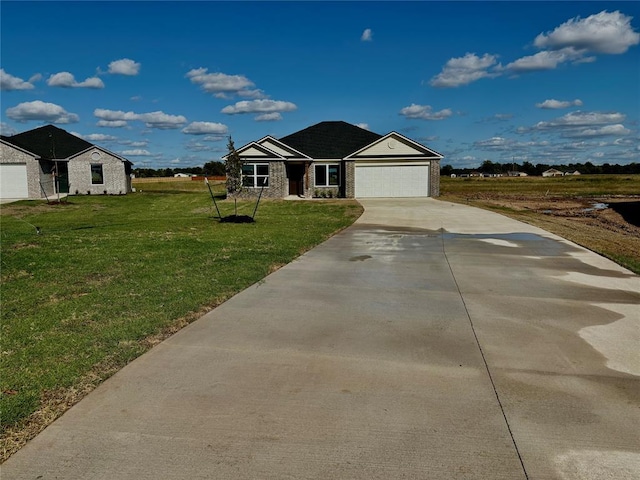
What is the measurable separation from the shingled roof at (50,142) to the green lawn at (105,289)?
953 inches

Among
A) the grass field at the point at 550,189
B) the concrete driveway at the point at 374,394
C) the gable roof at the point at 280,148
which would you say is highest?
the gable roof at the point at 280,148

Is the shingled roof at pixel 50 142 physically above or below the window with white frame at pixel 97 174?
above

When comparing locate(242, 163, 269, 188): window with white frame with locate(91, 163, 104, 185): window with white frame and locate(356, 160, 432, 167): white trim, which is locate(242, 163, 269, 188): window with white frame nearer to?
locate(356, 160, 432, 167): white trim

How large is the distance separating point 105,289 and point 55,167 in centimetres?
3078

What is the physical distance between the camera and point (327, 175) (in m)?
35.7

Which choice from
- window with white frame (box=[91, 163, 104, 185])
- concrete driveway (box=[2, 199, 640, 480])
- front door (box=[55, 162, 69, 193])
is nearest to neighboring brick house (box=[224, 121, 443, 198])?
window with white frame (box=[91, 163, 104, 185])

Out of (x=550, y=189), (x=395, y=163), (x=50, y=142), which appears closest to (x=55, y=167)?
(x=50, y=142)

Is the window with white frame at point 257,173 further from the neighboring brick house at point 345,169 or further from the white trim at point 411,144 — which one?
the white trim at point 411,144

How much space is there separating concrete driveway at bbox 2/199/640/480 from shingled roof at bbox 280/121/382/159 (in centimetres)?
2911

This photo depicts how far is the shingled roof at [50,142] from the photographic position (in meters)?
36.2

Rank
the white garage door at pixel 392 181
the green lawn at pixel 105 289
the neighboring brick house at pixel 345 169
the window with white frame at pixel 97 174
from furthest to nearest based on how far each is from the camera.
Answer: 1. the window with white frame at pixel 97 174
2. the white garage door at pixel 392 181
3. the neighboring brick house at pixel 345 169
4. the green lawn at pixel 105 289

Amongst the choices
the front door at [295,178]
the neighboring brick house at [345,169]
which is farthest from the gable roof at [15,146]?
the front door at [295,178]

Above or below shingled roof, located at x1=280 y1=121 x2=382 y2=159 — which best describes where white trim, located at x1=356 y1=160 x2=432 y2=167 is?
below

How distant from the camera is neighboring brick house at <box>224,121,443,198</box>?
33.2 meters
